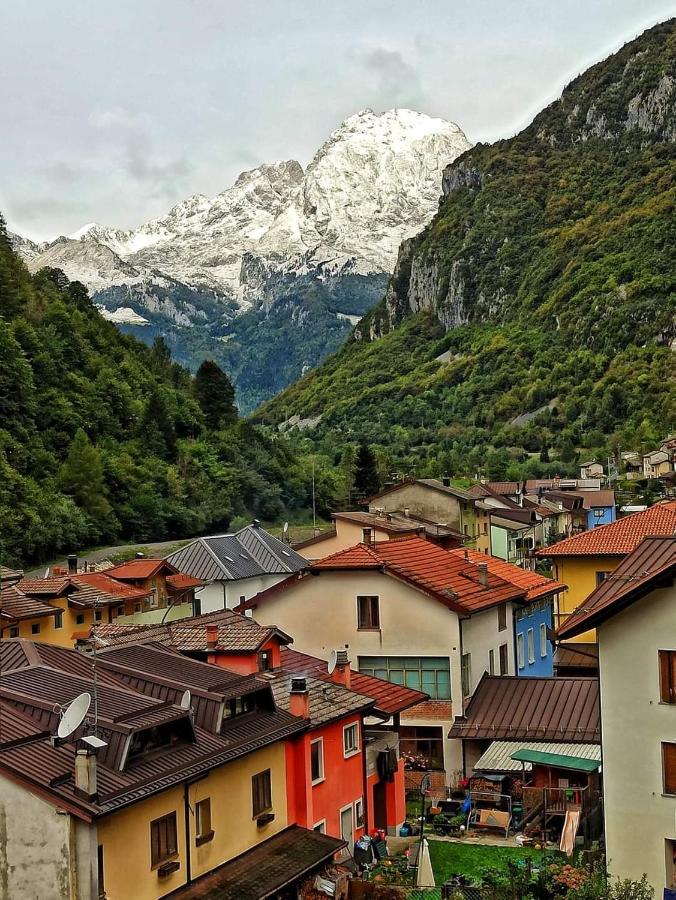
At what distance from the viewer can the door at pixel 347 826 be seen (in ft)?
88.6

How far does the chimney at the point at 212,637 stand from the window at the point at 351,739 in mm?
3792

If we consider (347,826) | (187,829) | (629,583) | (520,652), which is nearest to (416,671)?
(520,652)

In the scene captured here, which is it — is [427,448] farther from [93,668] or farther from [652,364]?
[93,668]

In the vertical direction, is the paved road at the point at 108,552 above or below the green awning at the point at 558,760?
above

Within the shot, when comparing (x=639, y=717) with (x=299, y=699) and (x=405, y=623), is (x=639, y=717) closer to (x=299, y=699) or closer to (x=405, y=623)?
(x=299, y=699)

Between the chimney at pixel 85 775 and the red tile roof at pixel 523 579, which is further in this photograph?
the red tile roof at pixel 523 579

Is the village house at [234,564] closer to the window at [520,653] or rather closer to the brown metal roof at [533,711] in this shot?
the window at [520,653]

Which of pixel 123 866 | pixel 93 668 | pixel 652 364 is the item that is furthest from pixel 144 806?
pixel 652 364

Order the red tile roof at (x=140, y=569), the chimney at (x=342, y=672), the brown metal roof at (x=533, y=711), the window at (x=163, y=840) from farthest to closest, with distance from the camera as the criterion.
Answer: the red tile roof at (x=140, y=569) → the brown metal roof at (x=533, y=711) → the chimney at (x=342, y=672) → the window at (x=163, y=840)

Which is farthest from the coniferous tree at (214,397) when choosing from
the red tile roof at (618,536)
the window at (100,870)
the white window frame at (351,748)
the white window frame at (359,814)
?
the window at (100,870)

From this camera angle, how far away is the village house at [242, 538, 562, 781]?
3525cm

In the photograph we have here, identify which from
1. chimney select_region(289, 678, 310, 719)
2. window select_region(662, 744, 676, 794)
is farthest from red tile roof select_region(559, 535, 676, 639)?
chimney select_region(289, 678, 310, 719)

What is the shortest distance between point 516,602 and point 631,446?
133m

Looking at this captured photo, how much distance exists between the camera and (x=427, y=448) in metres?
192
